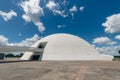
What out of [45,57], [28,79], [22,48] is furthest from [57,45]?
[28,79]

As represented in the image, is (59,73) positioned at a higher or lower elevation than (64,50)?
lower

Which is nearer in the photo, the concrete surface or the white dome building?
the concrete surface

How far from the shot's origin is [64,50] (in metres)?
65.8

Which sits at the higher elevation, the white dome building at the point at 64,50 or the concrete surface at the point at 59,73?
the white dome building at the point at 64,50

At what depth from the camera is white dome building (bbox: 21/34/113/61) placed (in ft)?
208

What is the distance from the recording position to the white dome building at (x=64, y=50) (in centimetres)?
6350

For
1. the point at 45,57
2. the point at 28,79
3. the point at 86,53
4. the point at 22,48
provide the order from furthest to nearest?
1. the point at 86,53
2. the point at 45,57
3. the point at 22,48
4. the point at 28,79

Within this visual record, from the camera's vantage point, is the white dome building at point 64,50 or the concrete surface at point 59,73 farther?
the white dome building at point 64,50

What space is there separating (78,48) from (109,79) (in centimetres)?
5292

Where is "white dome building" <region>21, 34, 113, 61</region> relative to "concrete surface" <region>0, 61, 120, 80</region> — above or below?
above

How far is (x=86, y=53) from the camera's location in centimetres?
6675

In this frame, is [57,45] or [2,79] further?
[57,45]

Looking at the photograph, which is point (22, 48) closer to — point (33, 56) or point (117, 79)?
point (33, 56)

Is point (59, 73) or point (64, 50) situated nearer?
point (59, 73)
